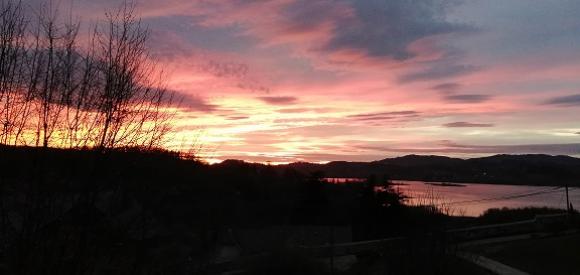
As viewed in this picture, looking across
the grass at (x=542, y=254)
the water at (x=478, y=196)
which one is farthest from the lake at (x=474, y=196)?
the grass at (x=542, y=254)

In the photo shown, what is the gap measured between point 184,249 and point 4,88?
452cm

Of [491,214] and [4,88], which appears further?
[491,214]

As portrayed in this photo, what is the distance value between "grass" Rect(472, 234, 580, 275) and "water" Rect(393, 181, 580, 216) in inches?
80.1

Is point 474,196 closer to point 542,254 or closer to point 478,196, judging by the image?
point 478,196

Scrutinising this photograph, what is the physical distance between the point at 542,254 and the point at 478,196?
33.7m

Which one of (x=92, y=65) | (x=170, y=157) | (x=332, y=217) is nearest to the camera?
(x=92, y=65)

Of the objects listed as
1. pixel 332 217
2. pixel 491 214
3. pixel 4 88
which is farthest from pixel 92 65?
pixel 332 217

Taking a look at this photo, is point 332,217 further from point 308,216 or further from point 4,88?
point 4,88

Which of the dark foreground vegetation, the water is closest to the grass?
the water

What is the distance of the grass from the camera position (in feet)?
54.5

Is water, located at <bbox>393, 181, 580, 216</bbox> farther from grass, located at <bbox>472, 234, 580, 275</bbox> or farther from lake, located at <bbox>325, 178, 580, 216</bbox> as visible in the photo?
grass, located at <bbox>472, 234, 580, 275</bbox>

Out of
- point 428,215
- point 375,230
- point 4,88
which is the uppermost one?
point 4,88

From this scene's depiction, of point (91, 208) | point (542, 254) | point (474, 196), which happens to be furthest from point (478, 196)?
point (91, 208)

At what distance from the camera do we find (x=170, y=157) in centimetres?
659
